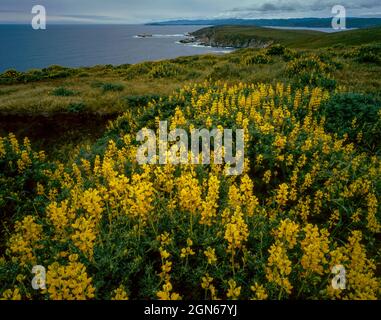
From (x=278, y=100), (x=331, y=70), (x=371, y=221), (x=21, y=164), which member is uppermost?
(x=331, y=70)

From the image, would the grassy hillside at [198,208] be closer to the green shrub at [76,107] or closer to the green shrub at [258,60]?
the green shrub at [76,107]

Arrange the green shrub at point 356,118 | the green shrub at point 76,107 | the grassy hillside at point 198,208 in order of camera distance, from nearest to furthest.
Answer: the grassy hillside at point 198,208, the green shrub at point 356,118, the green shrub at point 76,107

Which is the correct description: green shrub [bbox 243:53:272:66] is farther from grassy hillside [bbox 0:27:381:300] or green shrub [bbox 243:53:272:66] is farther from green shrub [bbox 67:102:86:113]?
green shrub [bbox 67:102:86:113]

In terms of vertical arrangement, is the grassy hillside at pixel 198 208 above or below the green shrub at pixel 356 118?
below

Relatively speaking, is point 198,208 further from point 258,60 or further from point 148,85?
point 258,60

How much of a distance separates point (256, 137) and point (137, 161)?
8.74ft

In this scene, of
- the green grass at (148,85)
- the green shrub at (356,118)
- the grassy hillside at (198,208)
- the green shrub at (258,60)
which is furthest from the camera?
the green shrub at (258,60)

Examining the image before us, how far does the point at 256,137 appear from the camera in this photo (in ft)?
22.4

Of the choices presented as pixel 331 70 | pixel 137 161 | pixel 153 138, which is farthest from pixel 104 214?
pixel 331 70

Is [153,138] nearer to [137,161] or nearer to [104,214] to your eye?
[137,161]

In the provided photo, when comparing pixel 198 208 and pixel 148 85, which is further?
pixel 148 85

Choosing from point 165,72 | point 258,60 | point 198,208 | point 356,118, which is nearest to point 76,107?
point 165,72

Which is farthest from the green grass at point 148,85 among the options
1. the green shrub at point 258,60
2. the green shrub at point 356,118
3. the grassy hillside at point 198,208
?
the green shrub at point 356,118

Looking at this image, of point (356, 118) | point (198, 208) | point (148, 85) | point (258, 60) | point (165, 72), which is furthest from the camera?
point (165, 72)
